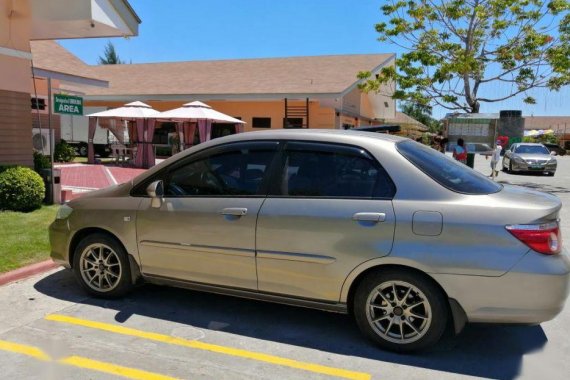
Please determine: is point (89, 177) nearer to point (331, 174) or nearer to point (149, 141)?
point (149, 141)

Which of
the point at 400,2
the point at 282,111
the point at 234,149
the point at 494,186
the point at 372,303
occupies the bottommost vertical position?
the point at 372,303

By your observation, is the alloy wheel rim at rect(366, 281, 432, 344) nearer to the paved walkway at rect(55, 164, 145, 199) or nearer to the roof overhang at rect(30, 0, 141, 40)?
the roof overhang at rect(30, 0, 141, 40)

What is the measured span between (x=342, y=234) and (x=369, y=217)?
245 millimetres

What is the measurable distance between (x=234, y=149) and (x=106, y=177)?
38.0ft

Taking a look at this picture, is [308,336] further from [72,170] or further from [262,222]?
[72,170]

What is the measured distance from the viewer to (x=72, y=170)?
16500mm

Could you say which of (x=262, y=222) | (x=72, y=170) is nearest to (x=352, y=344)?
(x=262, y=222)

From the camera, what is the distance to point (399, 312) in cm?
366

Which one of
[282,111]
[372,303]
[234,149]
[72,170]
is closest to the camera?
[372,303]

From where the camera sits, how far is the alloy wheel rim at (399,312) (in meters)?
3.61

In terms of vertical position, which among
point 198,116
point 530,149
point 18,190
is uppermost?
point 198,116

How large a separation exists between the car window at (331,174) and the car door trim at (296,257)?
0.48 m

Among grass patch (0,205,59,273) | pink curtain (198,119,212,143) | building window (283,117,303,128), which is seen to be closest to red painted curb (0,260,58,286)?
grass patch (0,205,59,273)

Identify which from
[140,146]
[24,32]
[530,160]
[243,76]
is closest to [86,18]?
[24,32]
